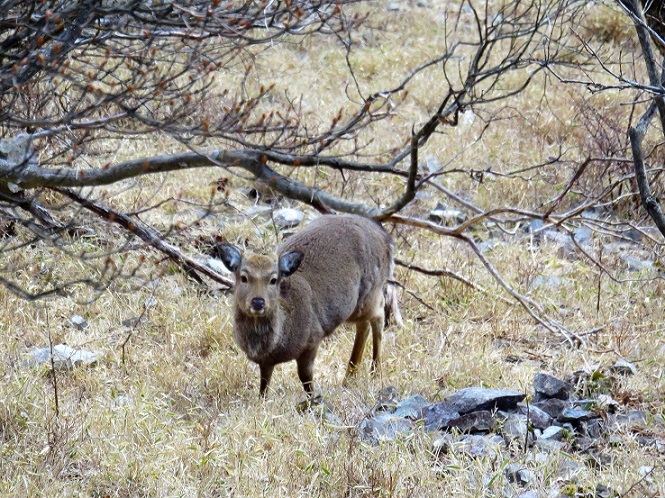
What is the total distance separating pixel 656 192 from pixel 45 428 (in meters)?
7.42

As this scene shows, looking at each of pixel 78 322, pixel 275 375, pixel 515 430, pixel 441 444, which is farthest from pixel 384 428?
pixel 78 322

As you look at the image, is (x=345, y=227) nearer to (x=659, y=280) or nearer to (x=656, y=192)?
(x=659, y=280)

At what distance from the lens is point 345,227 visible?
279 inches

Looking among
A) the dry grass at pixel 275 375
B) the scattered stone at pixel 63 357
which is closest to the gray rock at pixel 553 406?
the dry grass at pixel 275 375

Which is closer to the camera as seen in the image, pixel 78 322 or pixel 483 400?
pixel 483 400

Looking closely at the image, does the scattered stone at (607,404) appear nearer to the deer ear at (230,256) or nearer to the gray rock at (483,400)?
the gray rock at (483,400)

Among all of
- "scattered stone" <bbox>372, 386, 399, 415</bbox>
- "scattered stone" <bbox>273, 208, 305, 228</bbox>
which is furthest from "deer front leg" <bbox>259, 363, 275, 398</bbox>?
"scattered stone" <bbox>273, 208, 305, 228</bbox>

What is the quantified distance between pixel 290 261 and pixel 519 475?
219cm

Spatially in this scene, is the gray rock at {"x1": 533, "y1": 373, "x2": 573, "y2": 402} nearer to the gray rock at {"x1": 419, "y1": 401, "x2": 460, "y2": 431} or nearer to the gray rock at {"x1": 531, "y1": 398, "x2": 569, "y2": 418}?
the gray rock at {"x1": 531, "y1": 398, "x2": 569, "y2": 418}

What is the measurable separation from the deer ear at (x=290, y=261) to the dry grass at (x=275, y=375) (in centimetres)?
87

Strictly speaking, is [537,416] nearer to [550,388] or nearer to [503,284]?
[550,388]

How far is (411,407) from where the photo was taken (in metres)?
6.03

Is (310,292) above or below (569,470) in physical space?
below

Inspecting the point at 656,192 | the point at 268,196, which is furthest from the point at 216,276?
the point at 656,192
